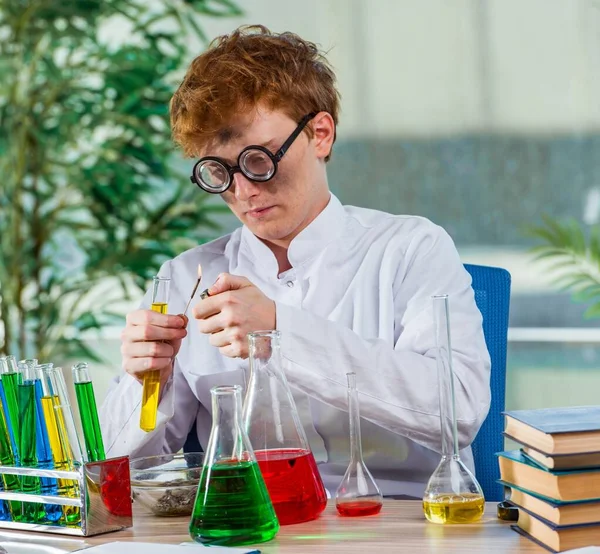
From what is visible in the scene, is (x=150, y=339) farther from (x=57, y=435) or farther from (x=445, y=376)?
(x=445, y=376)

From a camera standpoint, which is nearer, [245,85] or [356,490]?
[356,490]

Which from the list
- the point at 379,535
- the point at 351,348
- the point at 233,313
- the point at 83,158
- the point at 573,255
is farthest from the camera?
the point at 83,158

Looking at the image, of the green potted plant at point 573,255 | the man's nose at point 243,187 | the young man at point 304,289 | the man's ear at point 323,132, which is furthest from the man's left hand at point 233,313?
the green potted plant at point 573,255

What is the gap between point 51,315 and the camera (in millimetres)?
3768

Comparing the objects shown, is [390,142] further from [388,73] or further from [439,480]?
[439,480]

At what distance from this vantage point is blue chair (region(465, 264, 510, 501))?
1.86m

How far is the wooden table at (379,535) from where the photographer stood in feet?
3.57

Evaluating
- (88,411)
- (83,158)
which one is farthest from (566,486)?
(83,158)

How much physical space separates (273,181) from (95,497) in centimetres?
79

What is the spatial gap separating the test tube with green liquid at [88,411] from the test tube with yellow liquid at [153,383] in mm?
178

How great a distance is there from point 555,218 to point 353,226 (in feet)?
6.46

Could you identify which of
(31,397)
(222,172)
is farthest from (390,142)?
(31,397)

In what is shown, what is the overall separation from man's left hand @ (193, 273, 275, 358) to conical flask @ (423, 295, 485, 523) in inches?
12.8

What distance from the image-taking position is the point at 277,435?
3.98 feet
